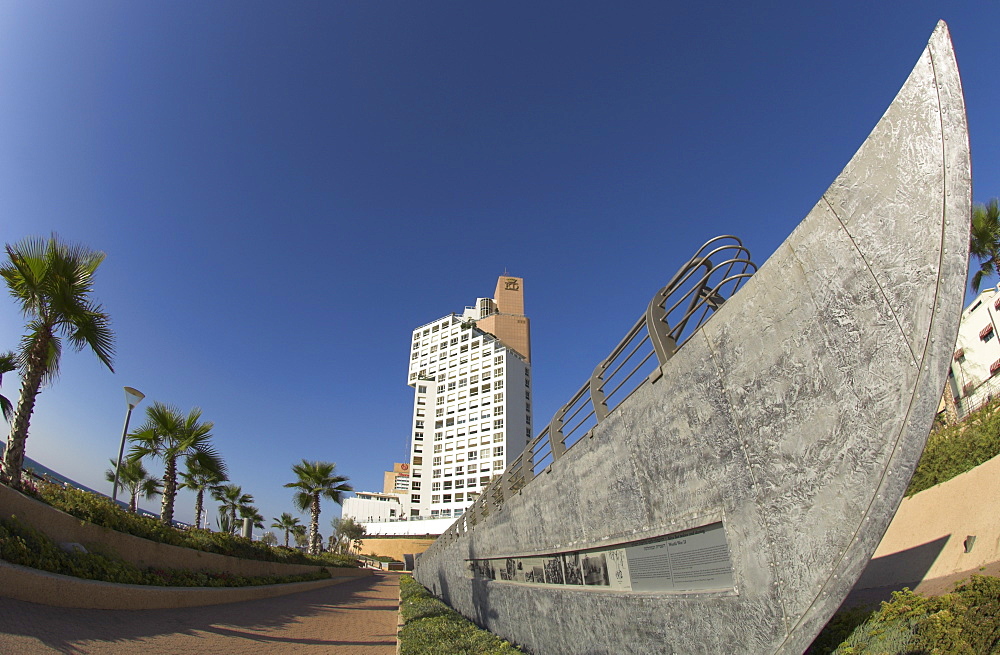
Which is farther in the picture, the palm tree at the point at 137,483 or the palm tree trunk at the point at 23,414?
the palm tree at the point at 137,483

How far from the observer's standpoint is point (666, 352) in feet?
13.5

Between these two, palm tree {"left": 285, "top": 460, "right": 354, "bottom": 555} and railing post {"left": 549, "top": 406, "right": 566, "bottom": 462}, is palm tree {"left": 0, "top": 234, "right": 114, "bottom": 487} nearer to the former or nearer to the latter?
railing post {"left": 549, "top": 406, "right": 566, "bottom": 462}

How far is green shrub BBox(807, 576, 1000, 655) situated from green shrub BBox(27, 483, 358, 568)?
497 inches

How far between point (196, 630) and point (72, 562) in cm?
250

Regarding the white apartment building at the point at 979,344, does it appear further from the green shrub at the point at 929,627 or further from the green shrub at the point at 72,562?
the green shrub at the point at 72,562

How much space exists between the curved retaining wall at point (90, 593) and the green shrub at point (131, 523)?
74.7 inches

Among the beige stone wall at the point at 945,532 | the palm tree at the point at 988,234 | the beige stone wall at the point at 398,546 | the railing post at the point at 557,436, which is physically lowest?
the beige stone wall at the point at 398,546

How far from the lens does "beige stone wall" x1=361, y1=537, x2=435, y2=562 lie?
5875 centimetres

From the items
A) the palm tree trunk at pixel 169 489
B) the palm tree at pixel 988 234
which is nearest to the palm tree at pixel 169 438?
the palm tree trunk at pixel 169 489

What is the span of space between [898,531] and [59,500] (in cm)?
1769

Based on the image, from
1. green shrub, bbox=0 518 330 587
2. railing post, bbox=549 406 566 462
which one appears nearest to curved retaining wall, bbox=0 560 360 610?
green shrub, bbox=0 518 330 587

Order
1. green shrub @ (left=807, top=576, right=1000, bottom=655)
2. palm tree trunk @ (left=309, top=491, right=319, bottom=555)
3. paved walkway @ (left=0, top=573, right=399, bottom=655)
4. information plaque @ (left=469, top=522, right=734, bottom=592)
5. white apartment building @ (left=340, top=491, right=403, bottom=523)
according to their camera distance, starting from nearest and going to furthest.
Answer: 1. green shrub @ (left=807, top=576, right=1000, bottom=655)
2. information plaque @ (left=469, top=522, right=734, bottom=592)
3. paved walkway @ (left=0, top=573, right=399, bottom=655)
4. palm tree trunk @ (left=309, top=491, right=319, bottom=555)
5. white apartment building @ (left=340, top=491, right=403, bottom=523)

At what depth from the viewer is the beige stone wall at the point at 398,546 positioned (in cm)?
5875

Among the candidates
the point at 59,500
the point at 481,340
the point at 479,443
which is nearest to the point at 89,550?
the point at 59,500
